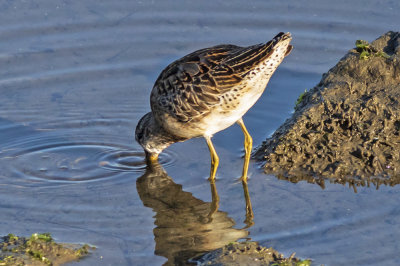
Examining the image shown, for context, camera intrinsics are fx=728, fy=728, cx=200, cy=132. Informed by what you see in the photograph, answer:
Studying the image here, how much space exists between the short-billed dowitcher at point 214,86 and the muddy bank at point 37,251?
2.04 meters

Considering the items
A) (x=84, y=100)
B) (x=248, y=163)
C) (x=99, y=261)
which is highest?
(x=84, y=100)

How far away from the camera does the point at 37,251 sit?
6.57 meters

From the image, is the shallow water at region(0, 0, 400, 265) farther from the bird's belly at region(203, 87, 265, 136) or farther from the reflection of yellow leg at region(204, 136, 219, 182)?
the bird's belly at region(203, 87, 265, 136)

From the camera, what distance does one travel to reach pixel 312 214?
757 cm

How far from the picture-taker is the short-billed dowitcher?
7801mm

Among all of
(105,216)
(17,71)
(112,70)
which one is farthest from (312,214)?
(17,71)

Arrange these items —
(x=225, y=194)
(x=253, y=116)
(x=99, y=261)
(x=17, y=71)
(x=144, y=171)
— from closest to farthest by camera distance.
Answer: (x=99, y=261)
(x=225, y=194)
(x=144, y=171)
(x=253, y=116)
(x=17, y=71)

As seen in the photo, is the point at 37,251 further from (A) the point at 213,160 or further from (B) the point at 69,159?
(A) the point at 213,160

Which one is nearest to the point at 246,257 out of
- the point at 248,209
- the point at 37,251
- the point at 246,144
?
the point at 248,209

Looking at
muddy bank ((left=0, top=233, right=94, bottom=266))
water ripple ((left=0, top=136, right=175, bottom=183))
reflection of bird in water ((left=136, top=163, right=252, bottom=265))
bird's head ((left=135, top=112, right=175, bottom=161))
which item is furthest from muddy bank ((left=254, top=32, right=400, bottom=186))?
muddy bank ((left=0, top=233, right=94, bottom=266))

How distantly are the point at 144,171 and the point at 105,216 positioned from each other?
1301 millimetres

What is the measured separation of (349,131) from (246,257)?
2.65 m

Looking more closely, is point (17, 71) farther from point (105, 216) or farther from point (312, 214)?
point (312, 214)

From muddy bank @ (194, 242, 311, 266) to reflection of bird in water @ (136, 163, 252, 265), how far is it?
352mm
